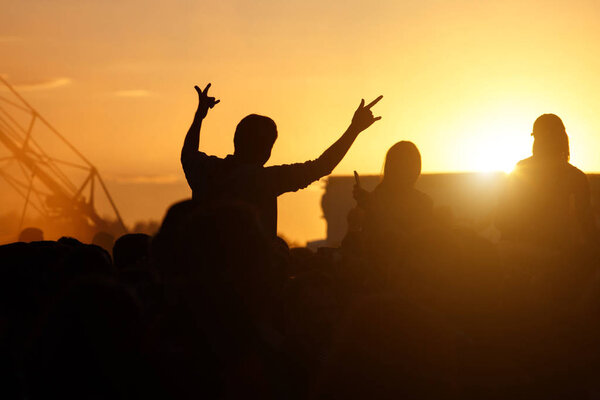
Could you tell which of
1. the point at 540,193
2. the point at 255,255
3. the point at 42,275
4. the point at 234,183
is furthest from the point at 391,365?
the point at 540,193

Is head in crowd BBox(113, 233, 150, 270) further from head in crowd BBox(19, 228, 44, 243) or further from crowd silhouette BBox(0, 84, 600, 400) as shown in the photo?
head in crowd BBox(19, 228, 44, 243)

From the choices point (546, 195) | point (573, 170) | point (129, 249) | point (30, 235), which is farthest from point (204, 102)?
point (30, 235)

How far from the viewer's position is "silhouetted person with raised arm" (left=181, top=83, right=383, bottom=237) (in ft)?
20.6

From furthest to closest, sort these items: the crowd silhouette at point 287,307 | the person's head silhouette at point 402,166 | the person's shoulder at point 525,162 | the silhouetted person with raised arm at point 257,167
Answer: the person's shoulder at point 525,162
the person's head silhouette at point 402,166
the silhouetted person with raised arm at point 257,167
the crowd silhouette at point 287,307

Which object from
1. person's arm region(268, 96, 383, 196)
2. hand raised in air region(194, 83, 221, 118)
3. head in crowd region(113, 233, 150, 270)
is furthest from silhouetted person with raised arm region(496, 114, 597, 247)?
head in crowd region(113, 233, 150, 270)

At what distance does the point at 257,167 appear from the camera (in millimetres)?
6398

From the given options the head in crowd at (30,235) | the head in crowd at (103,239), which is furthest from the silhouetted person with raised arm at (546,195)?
the head in crowd at (30,235)

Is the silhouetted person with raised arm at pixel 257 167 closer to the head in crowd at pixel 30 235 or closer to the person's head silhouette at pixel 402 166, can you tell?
the person's head silhouette at pixel 402 166

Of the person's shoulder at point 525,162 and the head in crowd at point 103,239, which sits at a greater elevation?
the person's shoulder at point 525,162

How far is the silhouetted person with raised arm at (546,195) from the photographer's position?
7.73 metres

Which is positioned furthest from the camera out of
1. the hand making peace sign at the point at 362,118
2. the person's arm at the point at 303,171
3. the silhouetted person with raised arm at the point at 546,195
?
the silhouetted person with raised arm at the point at 546,195

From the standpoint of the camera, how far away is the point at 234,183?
6227 mm

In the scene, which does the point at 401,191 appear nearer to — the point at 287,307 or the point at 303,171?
the point at 303,171

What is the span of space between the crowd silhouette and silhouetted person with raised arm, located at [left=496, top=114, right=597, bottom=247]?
0.64m
